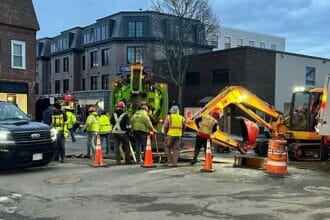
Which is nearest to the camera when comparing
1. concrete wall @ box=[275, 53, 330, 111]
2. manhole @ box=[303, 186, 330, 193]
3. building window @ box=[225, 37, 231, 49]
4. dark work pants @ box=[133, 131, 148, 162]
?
manhole @ box=[303, 186, 330, 193]

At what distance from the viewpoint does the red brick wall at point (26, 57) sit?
97.2 ft

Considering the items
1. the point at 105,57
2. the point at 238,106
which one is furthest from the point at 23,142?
the point at 105,57

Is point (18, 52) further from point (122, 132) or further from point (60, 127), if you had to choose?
point (122, 132)

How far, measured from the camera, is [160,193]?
966 cm

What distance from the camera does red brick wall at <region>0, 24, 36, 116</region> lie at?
29625mm

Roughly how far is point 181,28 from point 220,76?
501 centimetres

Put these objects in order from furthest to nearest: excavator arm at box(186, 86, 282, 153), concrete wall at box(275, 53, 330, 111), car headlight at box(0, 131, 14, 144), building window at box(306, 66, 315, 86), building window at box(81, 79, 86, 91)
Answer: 1. building window at box(81, 79, 86, 91)
2. building window at box(306, 66, 315, 86)
3. concrete wall at box(275, 53, 330, 111)
4. excavator arm at box(186, 86, 282, 153)
5. car headlight at box(0, 131, 14, 144)

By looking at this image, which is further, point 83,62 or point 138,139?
point 83,62

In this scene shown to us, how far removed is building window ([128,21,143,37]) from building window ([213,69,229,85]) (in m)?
18.9

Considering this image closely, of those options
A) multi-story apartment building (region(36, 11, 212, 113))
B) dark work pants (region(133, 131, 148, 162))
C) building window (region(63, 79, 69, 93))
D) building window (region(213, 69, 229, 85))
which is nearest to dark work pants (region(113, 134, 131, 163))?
dark work pants (region(133, 131, 148, 162))

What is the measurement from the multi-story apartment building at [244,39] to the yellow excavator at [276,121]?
45.6m

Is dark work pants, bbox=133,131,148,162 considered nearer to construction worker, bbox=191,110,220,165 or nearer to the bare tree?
construction worker, bbox=191,110,220,165

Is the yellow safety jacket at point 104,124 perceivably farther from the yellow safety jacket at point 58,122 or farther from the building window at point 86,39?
the building window at point 86,39

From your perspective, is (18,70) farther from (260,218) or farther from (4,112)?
(260,218)
